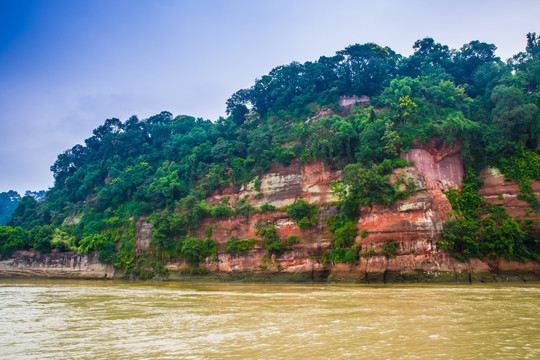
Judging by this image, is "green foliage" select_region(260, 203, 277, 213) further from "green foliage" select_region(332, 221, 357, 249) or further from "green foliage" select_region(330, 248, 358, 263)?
"green foliage" select_region(330, 248, 358, 263)

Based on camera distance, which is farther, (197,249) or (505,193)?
(197,249)

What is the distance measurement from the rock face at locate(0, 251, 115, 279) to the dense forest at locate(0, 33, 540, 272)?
0.91 metres

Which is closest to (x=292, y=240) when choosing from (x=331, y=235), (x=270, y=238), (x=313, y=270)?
(x=270, y=238)

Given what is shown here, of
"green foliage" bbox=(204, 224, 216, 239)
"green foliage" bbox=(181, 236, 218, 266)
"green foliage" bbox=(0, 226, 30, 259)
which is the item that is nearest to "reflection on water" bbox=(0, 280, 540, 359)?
"green foliage" bbox=(181, 236, 218, 266)

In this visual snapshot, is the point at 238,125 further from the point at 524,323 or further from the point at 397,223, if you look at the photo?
the point at 524,323

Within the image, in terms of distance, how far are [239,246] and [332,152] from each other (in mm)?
11042

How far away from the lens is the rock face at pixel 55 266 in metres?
35.1

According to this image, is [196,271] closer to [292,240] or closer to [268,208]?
[268,208]

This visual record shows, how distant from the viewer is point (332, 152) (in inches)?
1174

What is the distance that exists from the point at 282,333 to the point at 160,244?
28.2 m

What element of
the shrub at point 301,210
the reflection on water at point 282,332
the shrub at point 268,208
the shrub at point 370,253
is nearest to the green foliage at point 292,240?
the shrub at point 301,210

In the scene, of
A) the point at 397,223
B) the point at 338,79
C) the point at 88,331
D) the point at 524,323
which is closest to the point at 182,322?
the point at 88,331

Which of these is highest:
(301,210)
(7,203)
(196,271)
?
(7,203)

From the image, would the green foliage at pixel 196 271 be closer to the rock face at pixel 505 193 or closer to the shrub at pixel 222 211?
the shrub at pixel 222 211
